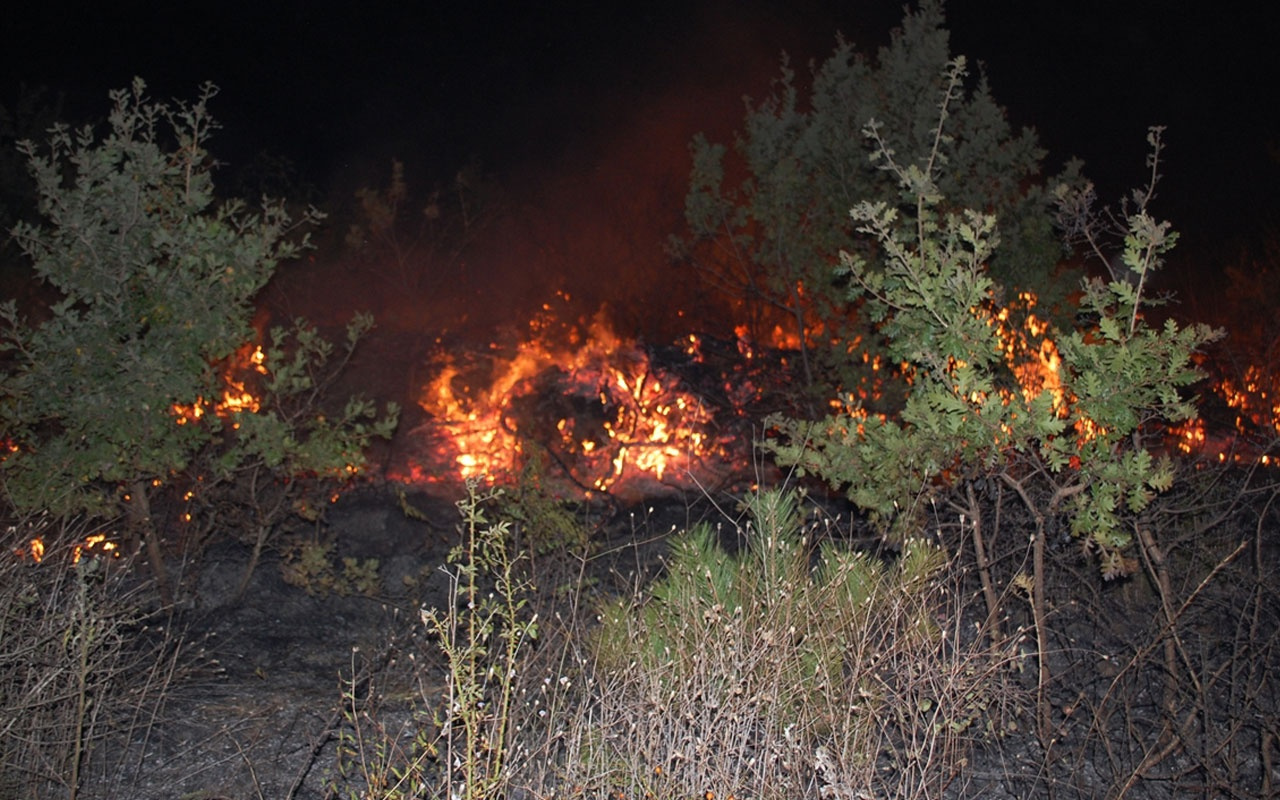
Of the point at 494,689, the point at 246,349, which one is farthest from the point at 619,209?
the point at 494,689

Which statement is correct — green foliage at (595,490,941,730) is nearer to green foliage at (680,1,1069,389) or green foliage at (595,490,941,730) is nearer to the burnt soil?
the burnt soil

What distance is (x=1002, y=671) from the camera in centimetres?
394

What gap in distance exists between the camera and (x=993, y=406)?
3.79m

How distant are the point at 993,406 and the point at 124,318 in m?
4.70

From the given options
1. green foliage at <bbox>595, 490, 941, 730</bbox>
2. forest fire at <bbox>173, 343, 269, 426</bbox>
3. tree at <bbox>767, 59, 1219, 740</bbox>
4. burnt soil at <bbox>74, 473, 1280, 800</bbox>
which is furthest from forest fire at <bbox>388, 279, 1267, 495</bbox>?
green foliage at <bbox>595, 490, 941, 730</bbox>

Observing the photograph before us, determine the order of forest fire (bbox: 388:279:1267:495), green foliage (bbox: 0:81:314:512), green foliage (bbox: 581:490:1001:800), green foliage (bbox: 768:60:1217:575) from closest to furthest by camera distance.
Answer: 1. green foliage (bbox: 581:490:1001:800)
2. green foliage (bbox: 768:60:1217:575)
3. green foliage (bbox: 0:81:314:512)
4. forest fire (bbox: 388:279:1267:495)

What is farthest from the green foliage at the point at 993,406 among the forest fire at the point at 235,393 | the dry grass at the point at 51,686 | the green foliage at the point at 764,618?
the forest fire at the point at 235,393

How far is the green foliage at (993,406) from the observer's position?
377cm

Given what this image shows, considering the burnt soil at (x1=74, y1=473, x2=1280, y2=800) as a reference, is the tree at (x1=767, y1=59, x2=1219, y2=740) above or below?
above

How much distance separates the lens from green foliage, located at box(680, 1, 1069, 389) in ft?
23.5

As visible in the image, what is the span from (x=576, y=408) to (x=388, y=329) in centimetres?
449

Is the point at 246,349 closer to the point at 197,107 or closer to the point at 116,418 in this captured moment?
the point at 116,418

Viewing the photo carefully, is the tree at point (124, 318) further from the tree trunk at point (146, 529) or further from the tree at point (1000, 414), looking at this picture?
the tree at point (1000, 414)

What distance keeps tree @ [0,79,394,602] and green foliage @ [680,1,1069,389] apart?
3.86m
